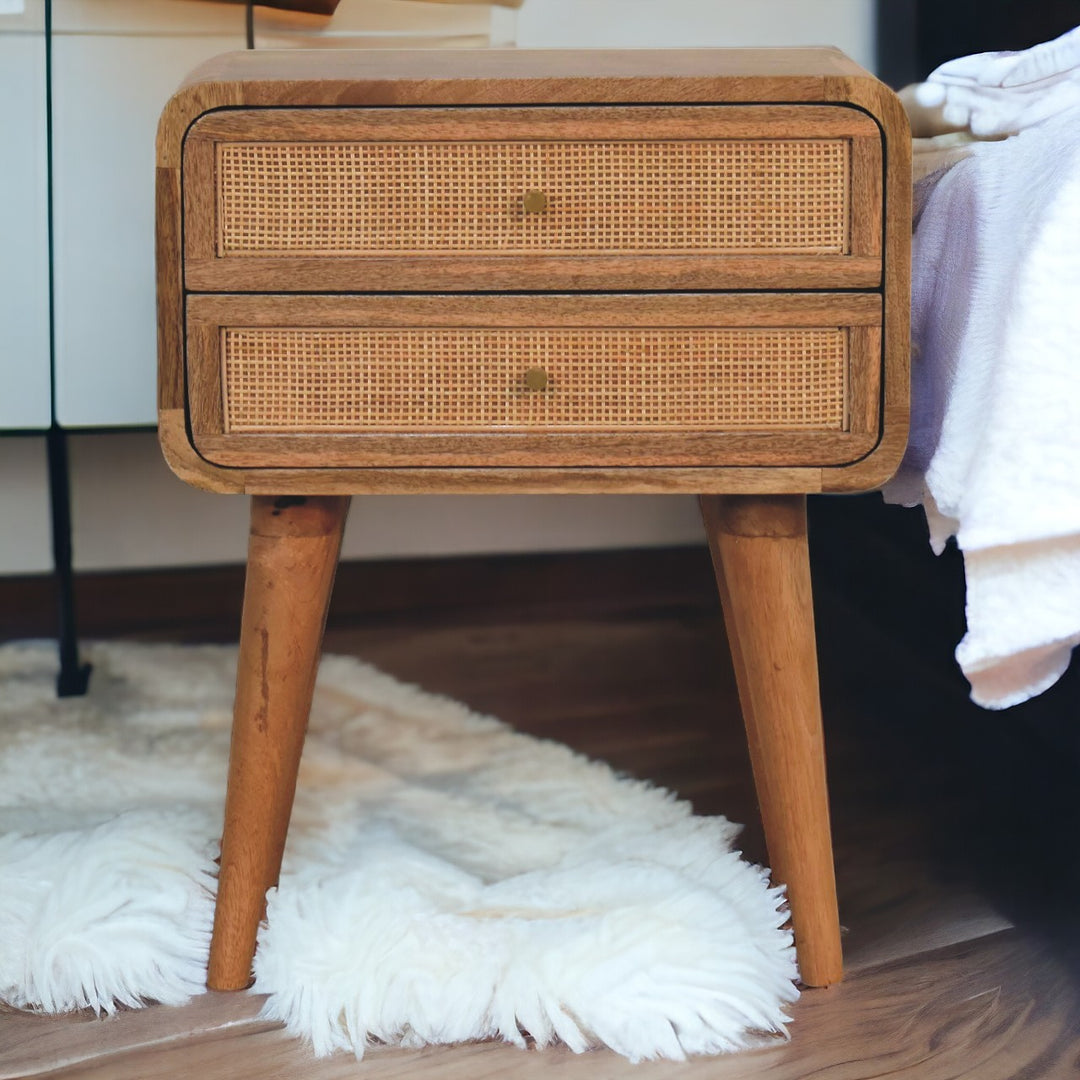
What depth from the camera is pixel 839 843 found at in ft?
2.78

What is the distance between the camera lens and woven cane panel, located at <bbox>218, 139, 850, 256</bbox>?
0.58 meters

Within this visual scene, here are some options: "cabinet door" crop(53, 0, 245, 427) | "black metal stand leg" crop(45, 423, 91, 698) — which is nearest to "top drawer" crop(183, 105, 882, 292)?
"cabinet door" crop(53, 0, 245, 427)

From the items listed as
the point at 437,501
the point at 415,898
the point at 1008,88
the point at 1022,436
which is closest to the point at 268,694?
the point at 415,898

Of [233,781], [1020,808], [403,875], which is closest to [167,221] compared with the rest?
[233,781]

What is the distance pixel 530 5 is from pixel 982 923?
105 centimetres

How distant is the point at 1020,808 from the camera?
2.95ft

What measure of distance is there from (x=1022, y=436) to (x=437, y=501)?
40.0 inches

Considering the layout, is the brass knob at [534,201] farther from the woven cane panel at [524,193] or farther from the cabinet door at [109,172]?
the cabinet door at [109,172]

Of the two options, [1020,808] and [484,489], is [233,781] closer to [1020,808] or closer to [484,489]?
[484,489]

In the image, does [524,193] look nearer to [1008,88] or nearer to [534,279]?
[534,279]

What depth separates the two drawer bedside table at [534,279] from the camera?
22.5 inches

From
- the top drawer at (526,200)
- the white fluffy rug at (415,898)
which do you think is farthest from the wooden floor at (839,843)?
the top drawer at (526,200)

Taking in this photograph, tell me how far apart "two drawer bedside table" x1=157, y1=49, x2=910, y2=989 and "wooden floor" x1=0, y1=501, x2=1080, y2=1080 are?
300 mm

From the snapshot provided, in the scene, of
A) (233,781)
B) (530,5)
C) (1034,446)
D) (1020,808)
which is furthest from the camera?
(530,5)
